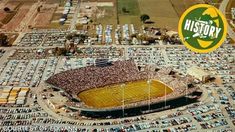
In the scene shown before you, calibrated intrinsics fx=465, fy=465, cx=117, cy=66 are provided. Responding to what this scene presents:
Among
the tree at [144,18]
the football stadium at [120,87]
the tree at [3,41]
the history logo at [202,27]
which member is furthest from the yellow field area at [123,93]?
the tree at [144,18]

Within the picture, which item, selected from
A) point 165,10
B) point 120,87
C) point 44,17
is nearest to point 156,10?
point 165,10

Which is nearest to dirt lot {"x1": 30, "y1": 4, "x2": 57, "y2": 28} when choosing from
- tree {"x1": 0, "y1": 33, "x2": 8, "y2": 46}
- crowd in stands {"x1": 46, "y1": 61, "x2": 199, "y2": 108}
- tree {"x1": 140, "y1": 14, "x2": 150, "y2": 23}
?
tree {"x1": 0, "y1": 33, "x2": 8, "y2": 46}

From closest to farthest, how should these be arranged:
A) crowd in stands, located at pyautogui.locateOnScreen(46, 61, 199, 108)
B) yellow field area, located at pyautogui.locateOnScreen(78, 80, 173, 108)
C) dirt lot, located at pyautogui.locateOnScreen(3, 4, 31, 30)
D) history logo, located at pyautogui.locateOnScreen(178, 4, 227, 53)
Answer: history logo, located at pyautogui.locateOnScreen(178, 4, 227, 53), yellow field area, located at pyautogui.locateOnScreen(78, 80, 173, 108), crowd in stands, located at pyautogui.locateOnScreen(46, 61, 199, 108), dirt lot, located at pyautogui.locateOnScreen(3, 4, 31, 30)

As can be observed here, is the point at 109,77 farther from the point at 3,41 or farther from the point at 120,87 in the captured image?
the point at 3,41

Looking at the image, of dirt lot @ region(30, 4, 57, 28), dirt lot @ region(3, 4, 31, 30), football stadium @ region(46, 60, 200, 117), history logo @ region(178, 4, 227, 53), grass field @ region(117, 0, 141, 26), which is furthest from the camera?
grass field @ region(117, 0, 141, 26)

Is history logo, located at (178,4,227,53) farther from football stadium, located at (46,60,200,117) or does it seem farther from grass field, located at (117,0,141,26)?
grass field, located at (117,0,141,26)

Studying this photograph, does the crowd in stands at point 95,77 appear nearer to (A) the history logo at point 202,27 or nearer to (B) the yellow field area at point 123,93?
(B) the yellow field area at point 123,93
